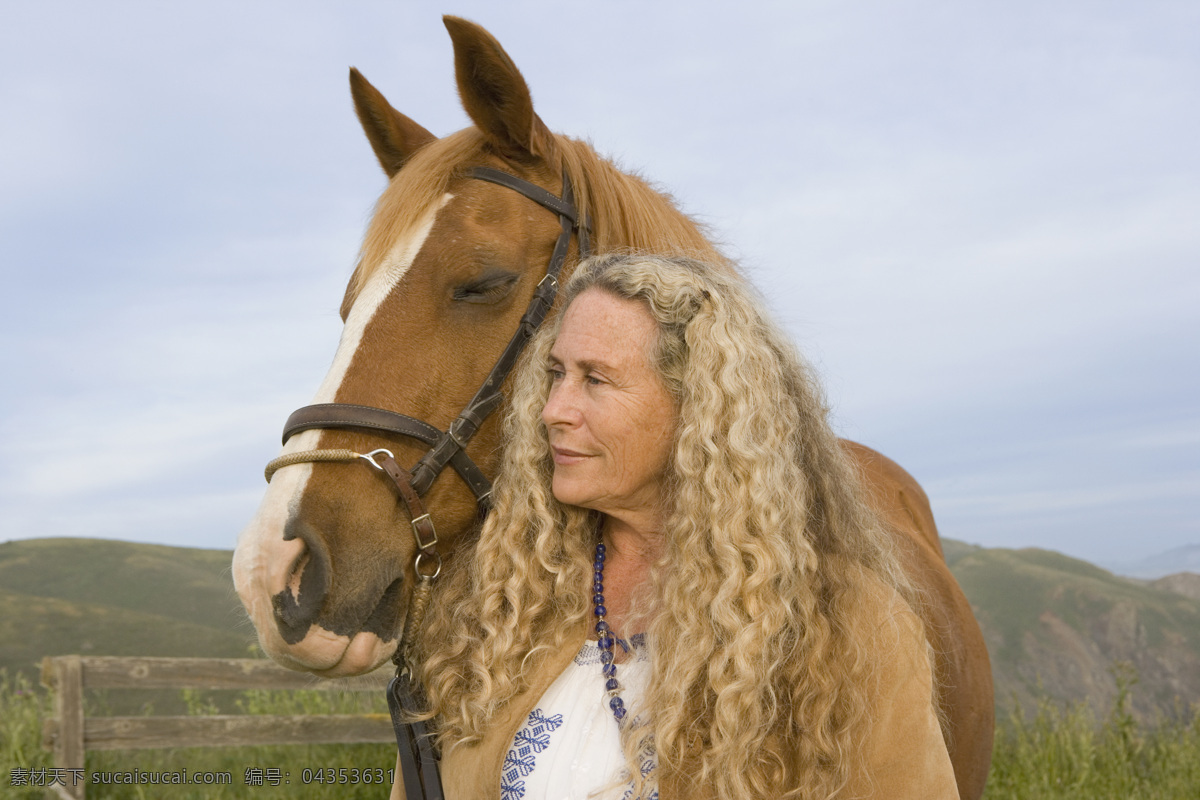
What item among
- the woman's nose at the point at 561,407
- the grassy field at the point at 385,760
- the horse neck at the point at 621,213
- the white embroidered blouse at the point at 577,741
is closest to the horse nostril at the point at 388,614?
the white embroidered blouse at the point at 577,741

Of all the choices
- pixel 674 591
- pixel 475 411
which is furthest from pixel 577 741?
pixel 475 411

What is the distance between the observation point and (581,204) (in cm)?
224

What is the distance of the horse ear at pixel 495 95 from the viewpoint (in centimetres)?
210

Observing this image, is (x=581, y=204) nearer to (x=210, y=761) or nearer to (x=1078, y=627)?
(x=210, y=761)

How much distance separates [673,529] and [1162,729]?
6449 mm

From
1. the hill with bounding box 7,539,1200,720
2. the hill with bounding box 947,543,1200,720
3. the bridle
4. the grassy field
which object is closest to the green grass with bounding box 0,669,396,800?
the grassy field

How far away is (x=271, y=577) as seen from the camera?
1.67 meters

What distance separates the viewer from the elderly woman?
1.57m

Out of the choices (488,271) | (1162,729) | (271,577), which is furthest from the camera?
(1162,729)

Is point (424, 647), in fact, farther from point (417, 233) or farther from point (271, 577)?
point (417, 233)

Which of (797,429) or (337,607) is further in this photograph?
(797,429)

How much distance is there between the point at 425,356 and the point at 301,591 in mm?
576

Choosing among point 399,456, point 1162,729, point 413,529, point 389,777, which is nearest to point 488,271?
point 399,456

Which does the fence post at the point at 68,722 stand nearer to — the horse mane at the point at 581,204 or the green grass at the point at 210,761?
the green grass at the point at 210,761
